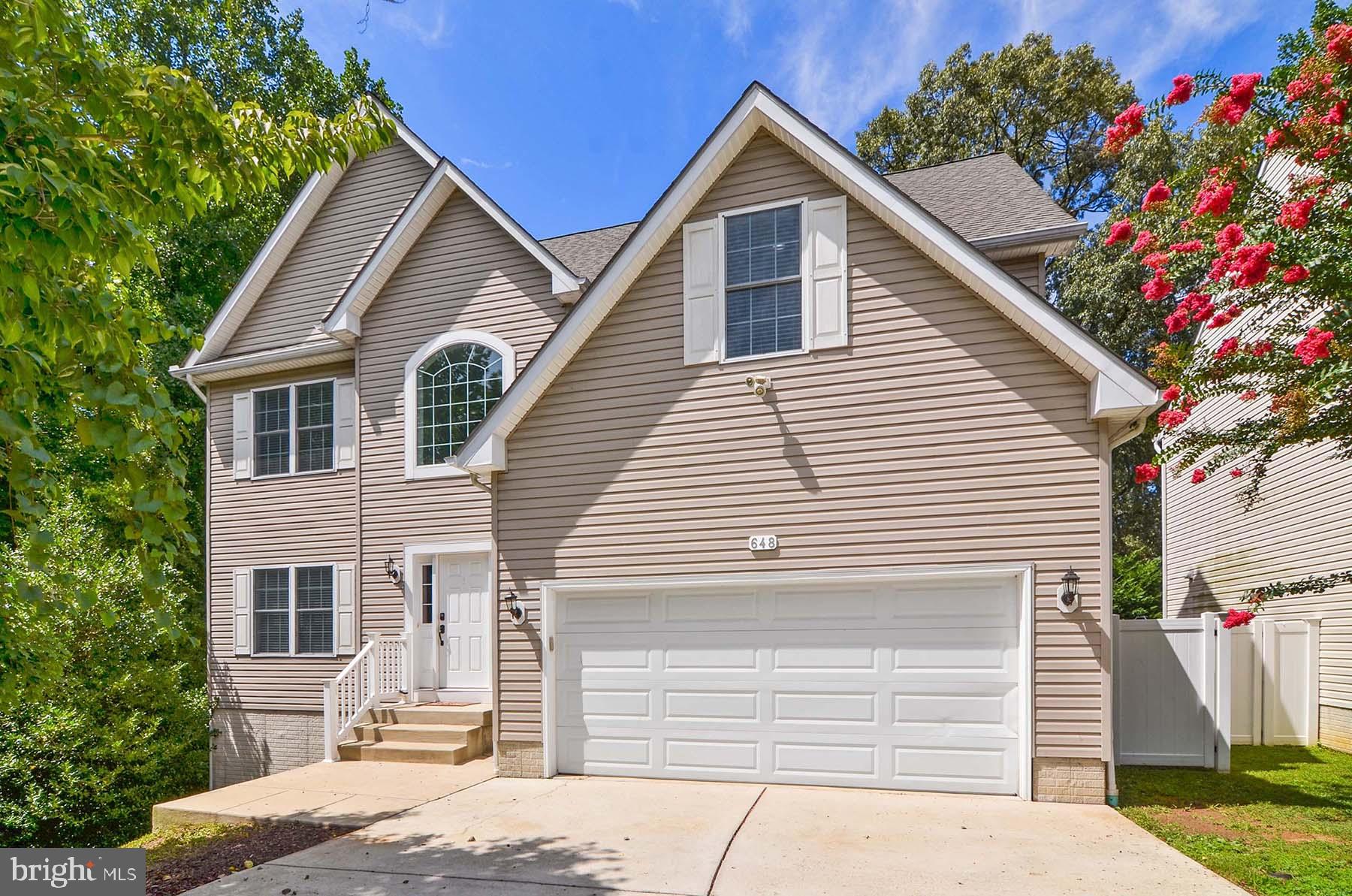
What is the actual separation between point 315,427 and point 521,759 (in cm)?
654

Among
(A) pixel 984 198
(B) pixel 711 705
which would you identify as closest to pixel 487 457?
(B) pixel 711 705

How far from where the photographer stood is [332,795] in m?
7.72

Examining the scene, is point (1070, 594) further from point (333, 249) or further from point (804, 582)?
point (333, 249)

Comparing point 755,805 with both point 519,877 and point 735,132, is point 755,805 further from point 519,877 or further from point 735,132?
point 735,132

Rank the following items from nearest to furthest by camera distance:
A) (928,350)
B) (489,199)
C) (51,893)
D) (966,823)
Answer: (51,893) < (966,823) < (928,350) < (489,199)

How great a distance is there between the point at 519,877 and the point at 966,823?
3.52 metres

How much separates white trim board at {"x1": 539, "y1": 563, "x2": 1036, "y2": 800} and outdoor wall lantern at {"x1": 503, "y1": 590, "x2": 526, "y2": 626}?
20cm

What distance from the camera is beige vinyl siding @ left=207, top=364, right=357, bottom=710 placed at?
11367mm

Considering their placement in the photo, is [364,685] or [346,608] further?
[346,608]

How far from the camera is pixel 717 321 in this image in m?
7.81

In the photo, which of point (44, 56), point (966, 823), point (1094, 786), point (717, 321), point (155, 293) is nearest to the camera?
point (44, 56)

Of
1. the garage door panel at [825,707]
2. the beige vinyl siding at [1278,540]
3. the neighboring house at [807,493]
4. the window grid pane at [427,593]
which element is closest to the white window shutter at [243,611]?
the window grid pane at [427,593]

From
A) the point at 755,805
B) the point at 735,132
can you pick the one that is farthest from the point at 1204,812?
the point at 735,132

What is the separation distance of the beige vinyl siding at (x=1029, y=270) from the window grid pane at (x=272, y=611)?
436 inches
